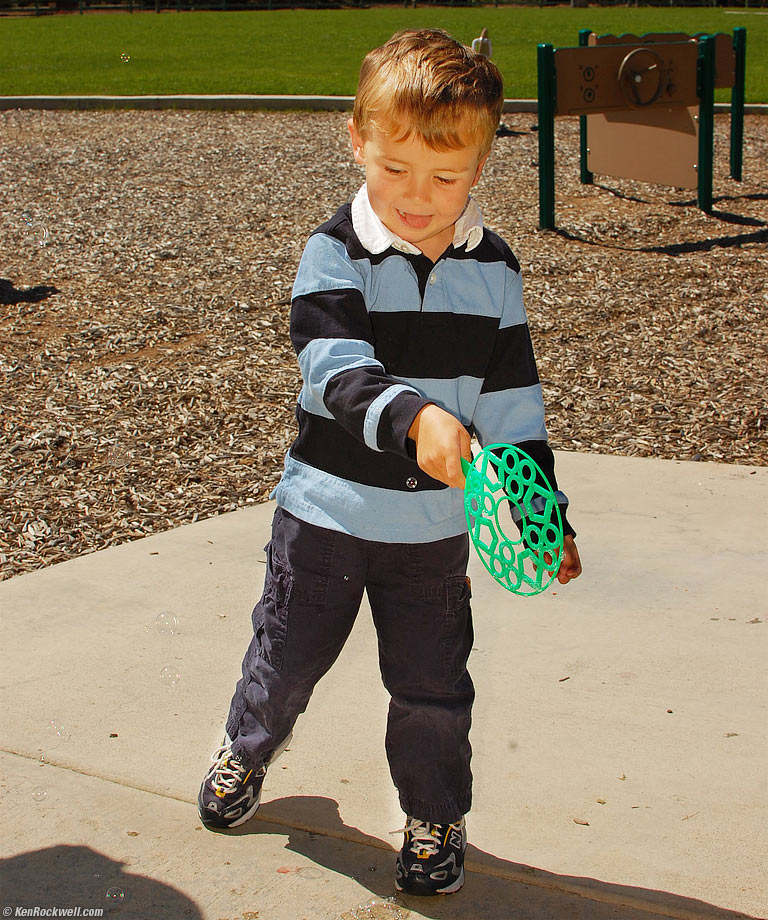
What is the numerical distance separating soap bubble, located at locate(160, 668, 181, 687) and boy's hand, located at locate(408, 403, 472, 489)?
4.84ft

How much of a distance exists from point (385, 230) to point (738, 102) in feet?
29.1

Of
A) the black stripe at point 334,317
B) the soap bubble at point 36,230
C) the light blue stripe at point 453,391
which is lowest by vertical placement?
the soap bubble at point 36,230

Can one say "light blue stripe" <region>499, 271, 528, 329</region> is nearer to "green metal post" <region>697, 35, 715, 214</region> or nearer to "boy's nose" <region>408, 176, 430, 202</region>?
"boy's nose" <region>408, 176, 430, 202</region>

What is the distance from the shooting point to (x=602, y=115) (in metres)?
9.67

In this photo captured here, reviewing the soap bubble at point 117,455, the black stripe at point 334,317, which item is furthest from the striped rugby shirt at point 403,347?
the soap bubble at point 117,455

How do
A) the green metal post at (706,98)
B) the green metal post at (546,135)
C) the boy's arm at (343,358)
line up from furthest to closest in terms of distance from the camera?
the green metal post at (706,98), the green metal post at (546,135), the boy's arm at (343,358)

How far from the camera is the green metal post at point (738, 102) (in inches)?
382

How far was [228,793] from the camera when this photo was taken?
2.51m

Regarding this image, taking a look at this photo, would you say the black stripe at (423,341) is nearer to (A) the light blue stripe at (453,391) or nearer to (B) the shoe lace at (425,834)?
(A) the light blue stripe at (453,391)

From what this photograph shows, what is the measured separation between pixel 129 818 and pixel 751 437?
3374 millimetres

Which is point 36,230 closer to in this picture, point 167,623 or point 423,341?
point 167,623

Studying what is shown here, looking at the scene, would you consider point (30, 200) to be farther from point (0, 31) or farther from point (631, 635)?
point (0, 31)

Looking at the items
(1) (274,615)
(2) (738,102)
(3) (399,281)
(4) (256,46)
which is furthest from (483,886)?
(4) (256,46)

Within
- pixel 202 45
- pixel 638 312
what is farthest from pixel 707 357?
pixel 202 45
